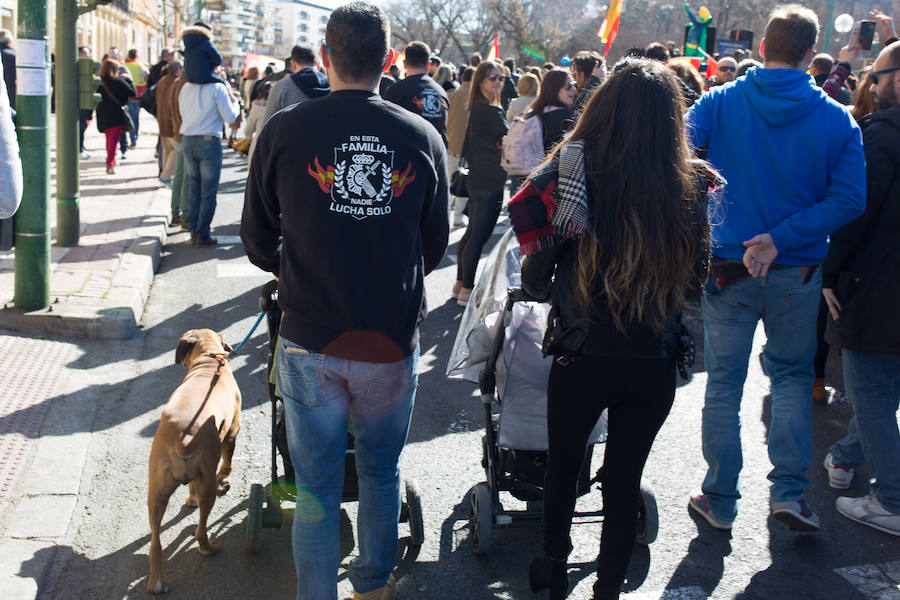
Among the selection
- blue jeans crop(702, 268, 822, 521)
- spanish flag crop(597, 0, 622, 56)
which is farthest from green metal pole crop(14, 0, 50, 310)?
spanish flag crop(597, 0, 622, 56)

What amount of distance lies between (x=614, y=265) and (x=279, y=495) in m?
1.79

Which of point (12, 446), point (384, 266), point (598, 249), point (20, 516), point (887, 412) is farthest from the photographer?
point (12, 446)

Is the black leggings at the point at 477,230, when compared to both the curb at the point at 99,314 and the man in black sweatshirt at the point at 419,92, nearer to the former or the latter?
the man in black sweatshirt at the point at 419,92

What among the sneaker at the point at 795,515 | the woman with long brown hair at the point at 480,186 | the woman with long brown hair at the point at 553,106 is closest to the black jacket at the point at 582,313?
the sneaker at the point at 795,515

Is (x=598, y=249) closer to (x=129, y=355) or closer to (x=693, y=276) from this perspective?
(x=693, y=276)

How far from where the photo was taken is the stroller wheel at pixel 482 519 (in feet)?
11.7

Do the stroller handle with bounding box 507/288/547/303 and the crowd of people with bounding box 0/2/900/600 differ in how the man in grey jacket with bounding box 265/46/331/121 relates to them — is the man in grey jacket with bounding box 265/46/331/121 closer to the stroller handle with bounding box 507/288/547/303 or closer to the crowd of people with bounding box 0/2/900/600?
the crowd of people with bounding box 0/2/900/600

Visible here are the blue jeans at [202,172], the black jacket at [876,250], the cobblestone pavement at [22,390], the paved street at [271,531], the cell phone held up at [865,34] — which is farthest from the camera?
the cell phone held up at [865,34]

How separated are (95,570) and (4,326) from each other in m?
3.25

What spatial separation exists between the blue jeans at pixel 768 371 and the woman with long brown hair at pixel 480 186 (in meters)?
3.72

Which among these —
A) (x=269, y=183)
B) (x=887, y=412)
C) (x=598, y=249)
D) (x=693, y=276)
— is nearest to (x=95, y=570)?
(x=269, y=183)

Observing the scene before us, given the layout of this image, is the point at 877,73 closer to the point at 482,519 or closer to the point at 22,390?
the point at 482,519

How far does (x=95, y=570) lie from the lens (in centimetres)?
343

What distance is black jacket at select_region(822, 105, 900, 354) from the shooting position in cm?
388
